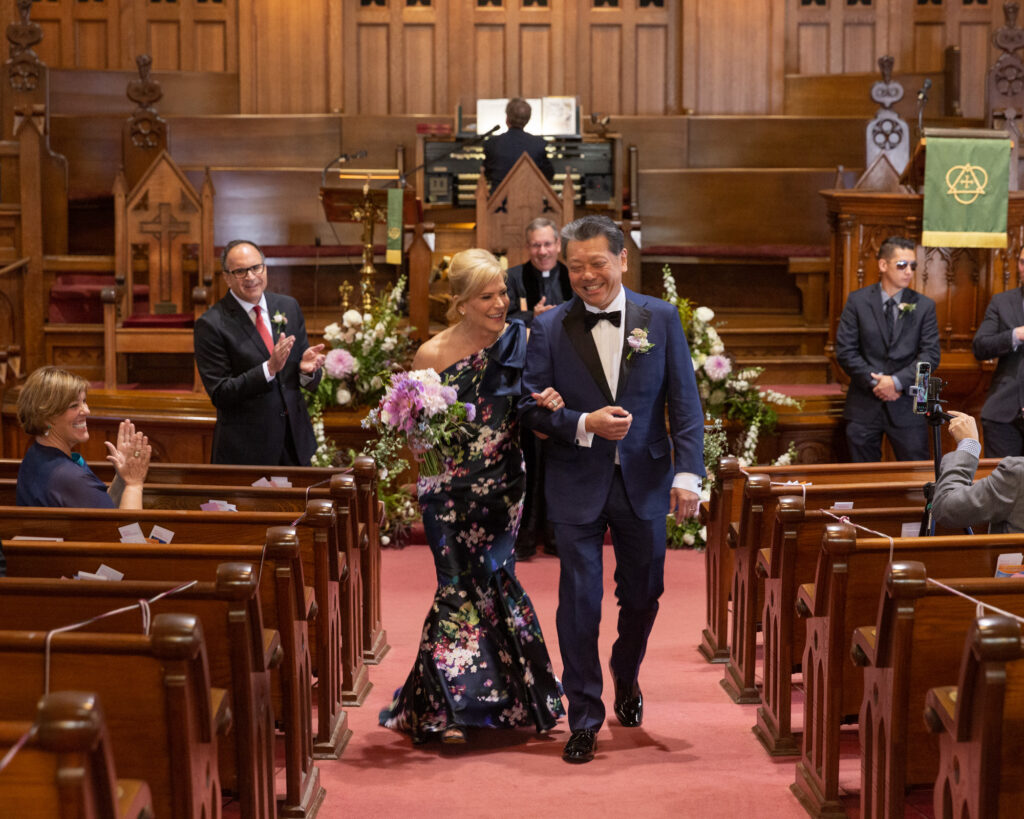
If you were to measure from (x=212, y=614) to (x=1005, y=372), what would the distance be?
465 centimetres

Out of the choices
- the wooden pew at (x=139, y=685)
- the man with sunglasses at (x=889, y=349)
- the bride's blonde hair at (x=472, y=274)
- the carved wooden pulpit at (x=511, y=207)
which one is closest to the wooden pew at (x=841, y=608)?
the bride's blonde hair at (x=472, y=274)

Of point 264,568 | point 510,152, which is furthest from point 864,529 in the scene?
point 510,152

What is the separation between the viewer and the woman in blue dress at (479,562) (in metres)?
3.67

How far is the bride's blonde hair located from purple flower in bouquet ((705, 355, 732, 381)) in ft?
9.37

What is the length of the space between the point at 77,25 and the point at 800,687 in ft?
32.1

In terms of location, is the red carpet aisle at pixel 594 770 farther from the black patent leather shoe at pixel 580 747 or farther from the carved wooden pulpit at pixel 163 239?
the carved wooden pulpit at pixel 163 239

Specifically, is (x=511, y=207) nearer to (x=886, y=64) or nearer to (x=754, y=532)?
(x=886, y=64)

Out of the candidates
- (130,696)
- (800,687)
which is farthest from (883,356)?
(130,696)

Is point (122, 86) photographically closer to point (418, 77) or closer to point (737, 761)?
point (418, 77)

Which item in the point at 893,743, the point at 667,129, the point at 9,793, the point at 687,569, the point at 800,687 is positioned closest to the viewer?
the point at 9,793

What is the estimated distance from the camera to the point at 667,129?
1092 centimetres

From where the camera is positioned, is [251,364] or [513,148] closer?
[251,364]

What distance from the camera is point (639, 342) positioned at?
3.46 m

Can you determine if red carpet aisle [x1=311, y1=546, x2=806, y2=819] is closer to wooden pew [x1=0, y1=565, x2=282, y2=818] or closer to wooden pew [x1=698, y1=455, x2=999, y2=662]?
wooden pew [x1=698, y1=455, x2=999, y2=662]
